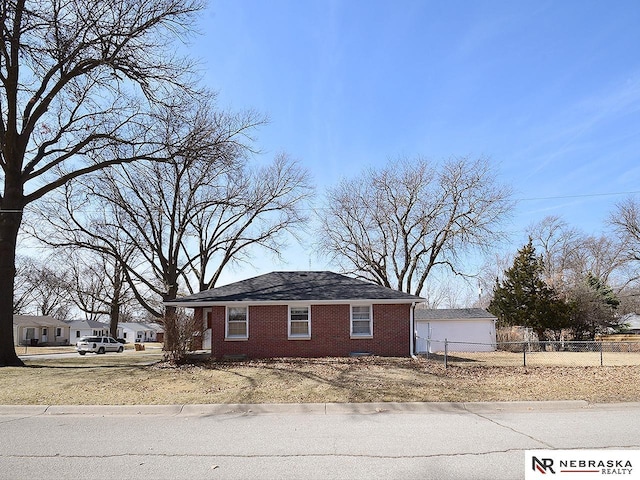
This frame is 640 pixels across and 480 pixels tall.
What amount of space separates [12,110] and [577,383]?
67.0 feet

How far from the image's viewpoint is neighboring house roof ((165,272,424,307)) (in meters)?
20.6

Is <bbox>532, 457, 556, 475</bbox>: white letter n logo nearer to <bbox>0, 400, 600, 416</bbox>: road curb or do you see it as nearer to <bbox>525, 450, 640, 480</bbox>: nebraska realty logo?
<bbox>525, 450, 640, 480</bbox>: nebraska realty logo

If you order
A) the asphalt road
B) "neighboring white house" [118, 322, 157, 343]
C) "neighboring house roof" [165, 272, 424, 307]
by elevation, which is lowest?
"neighboring white house" [118, 322, 157, 343]

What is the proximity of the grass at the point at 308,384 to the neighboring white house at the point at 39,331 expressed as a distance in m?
51.5

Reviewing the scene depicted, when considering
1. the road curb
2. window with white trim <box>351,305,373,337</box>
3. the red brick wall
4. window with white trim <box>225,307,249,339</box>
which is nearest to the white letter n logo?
the road curb

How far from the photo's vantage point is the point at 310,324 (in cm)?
2088

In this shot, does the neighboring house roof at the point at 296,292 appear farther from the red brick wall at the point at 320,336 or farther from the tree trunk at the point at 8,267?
the tree trunk at the point at 8,267

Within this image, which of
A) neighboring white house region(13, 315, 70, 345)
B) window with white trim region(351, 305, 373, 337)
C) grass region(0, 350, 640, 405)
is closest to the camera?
grass region(0, 350, 640, 405)

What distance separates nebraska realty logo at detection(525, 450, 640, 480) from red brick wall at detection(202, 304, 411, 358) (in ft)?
46.8

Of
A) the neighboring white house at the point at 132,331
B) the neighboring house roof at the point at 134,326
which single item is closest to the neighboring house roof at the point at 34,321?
the neighboring house roof at the point at 134,326

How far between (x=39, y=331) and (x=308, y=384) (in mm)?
65423

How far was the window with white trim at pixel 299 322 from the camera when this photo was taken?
2094 centimetres

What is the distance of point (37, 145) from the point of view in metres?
19.9

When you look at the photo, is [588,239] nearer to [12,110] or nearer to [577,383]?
[577,383]
